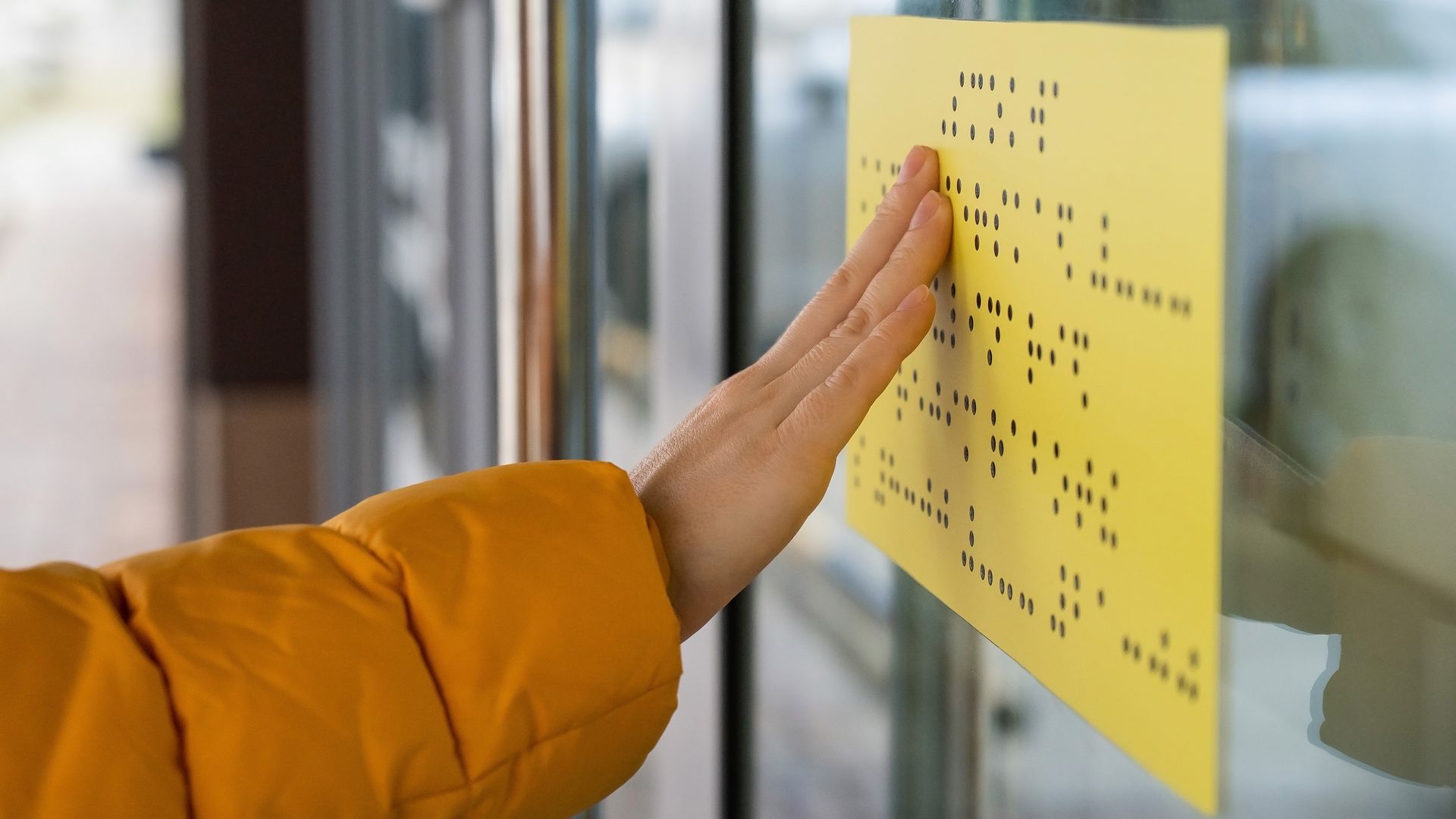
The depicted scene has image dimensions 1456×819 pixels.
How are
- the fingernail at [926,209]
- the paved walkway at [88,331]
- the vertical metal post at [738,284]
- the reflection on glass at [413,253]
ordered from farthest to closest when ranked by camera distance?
the paved walkway at [88,331] < the reflection on glass at [413,253] < the vertical metal post at [738,284] < the fingernail at [926,209]

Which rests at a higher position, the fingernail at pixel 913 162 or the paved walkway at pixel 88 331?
the fingernail at pixel 913 162

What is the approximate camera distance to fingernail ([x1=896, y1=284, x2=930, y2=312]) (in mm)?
392

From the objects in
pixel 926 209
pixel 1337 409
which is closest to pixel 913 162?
pixel 926 209

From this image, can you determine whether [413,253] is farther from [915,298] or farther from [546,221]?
[915,298]

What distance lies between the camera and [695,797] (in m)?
0.80

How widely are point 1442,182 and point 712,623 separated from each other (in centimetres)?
54

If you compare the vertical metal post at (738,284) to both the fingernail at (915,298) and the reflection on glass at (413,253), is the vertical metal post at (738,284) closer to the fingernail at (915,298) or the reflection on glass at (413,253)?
the fingernail at (915,298)

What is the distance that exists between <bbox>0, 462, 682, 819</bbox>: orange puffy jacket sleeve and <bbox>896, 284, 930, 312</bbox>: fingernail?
0.34 feet

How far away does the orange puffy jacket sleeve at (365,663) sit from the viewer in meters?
0.35

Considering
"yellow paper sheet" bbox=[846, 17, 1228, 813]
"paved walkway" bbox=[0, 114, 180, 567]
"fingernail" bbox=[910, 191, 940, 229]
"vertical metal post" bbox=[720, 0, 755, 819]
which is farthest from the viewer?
"paved walkway" bbox=[0, 114, 180, 567]

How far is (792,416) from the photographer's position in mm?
414

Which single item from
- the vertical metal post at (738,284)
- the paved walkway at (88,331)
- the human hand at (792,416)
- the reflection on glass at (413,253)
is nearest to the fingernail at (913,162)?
the human hand at (792,416)

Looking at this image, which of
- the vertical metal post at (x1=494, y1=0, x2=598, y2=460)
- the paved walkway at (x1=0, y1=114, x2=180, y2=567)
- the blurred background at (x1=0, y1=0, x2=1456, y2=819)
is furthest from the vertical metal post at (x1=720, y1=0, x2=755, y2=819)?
the paved walkway at (x1=0, y1=114, x2=180, y2=567)

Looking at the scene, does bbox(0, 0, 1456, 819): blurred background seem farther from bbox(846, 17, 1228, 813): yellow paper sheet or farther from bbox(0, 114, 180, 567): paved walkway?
bbox(0, 114, 180, 567): paved walkway
